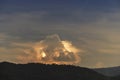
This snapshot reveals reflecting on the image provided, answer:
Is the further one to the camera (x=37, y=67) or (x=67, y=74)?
(x=37, y=67)

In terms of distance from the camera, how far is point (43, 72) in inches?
6880

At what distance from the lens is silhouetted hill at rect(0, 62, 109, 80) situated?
164 m

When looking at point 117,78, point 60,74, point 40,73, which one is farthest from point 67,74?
point 117,78

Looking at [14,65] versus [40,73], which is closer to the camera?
[40,73]

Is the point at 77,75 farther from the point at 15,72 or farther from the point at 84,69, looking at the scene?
the point at 15,72

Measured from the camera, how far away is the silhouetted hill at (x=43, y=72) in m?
164

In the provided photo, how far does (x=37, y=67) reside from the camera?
184250 mm

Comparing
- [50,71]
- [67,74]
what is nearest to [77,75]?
[67,74]

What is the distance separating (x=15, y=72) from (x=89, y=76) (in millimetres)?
41817

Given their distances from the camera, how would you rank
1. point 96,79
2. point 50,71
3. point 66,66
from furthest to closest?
point 66,66, point 50,71, point 96,79

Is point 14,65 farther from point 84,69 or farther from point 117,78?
point 117,78

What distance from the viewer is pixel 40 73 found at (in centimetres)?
17188

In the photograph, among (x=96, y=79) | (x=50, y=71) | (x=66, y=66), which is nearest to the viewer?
(x=96, y=79)

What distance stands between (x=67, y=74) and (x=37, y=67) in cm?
2217
